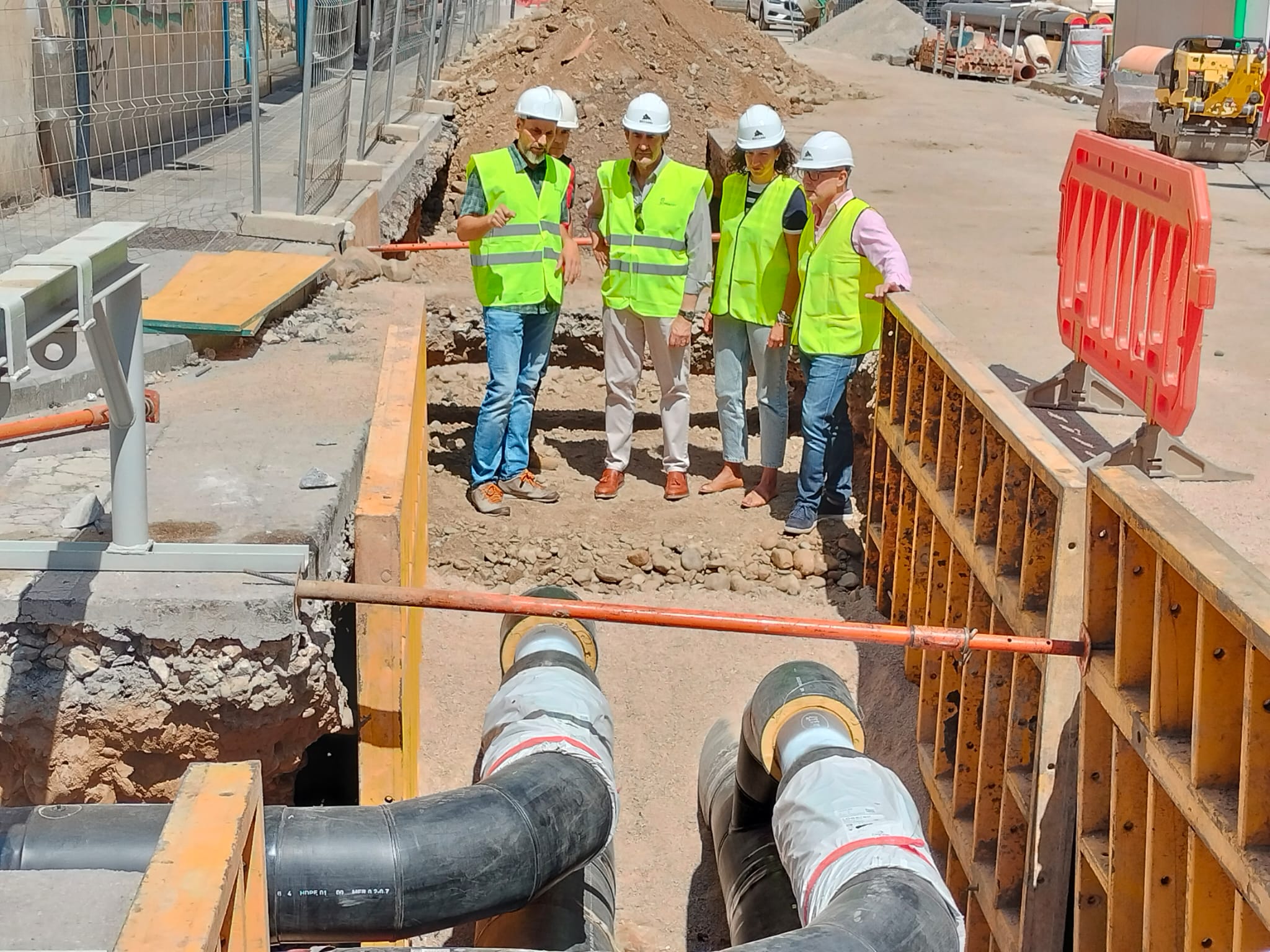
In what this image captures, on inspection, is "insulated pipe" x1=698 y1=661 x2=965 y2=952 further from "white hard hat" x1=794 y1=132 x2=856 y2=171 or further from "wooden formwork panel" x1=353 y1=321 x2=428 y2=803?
"white hard hat" x1=794 y1=132 x2=856 y2=171

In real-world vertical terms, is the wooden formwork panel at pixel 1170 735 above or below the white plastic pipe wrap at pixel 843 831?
above

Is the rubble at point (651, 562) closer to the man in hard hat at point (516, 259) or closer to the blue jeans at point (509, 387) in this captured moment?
the man in hard hat at point (516, 259)

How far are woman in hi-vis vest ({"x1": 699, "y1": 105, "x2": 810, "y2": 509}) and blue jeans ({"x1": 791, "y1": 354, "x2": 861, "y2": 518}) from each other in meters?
0.33

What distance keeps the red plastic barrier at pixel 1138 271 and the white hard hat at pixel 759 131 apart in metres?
1.51

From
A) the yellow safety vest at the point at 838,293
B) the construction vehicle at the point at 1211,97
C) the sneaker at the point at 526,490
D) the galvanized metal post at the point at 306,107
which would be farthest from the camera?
the construction vehicle at the point at 1211,97

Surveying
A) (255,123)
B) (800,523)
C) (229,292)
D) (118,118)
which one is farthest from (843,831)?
(118,118)

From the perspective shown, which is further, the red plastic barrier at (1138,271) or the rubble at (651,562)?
the rubble at (651,562)

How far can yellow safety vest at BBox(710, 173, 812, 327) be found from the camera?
7.13 metres

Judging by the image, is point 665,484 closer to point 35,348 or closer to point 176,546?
point 176,546

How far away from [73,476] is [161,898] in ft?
9.94

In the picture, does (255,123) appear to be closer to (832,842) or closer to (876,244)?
(876,244)

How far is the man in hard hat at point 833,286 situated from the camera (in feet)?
21.3

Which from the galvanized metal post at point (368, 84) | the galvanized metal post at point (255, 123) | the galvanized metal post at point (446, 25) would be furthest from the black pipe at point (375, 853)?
the galvanized metal post at point (446, 25)

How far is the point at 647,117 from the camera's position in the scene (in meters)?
7.15
